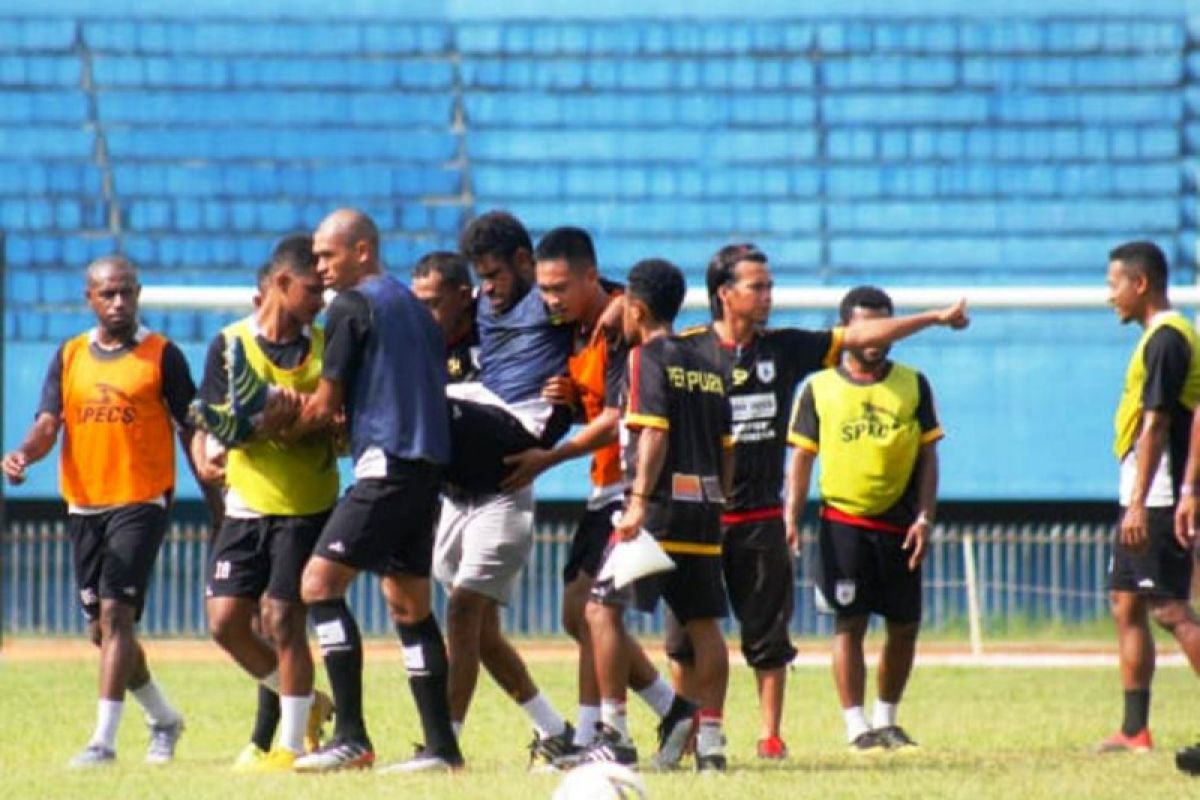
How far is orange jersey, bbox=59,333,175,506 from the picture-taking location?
37.5ft

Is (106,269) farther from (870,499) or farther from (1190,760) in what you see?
(1190,760)

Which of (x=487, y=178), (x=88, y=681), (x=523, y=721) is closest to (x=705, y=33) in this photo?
(x=487, y=178)

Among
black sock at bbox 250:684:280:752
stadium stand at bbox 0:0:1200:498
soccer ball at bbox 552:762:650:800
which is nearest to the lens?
soccer ball at bbox 552:762:650:800

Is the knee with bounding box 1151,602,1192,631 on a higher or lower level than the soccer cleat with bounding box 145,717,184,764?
higher

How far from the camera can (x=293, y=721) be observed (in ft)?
34.0

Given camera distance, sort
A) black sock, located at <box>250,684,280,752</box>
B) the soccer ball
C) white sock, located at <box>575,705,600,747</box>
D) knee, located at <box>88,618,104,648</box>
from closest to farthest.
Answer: the soccer ball → white sock, located at <box>575,705,600,747</box> → black sock, located at <box>250,684,280,752</box> → knee, located at <box>88,618,104,648</box>

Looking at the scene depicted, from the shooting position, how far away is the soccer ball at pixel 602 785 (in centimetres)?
812

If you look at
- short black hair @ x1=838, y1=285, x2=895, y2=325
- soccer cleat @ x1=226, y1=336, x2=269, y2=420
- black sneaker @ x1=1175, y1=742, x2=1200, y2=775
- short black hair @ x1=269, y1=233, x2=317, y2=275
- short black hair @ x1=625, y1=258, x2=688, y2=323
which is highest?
short black hair @ x1=269, y1=233, x2=317, y2=275

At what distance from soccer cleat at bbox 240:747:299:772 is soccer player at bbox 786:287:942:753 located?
3.00 m

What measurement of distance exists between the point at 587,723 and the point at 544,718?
34 centimetres

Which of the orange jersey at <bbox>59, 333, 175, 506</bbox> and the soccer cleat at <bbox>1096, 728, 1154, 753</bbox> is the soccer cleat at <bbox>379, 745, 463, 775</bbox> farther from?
the soccer cleat at <bbox>1096, 728, 1154, 753</bbox>

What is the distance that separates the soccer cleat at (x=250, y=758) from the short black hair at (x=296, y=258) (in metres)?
2.01

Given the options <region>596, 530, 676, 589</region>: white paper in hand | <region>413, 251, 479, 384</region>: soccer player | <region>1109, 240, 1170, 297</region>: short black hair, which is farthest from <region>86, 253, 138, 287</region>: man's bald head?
<region>1109, 240, 1170, 297</region>: short black hair

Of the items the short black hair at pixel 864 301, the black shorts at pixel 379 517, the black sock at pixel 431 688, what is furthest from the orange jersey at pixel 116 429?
the short black hair at pixel 864 301
